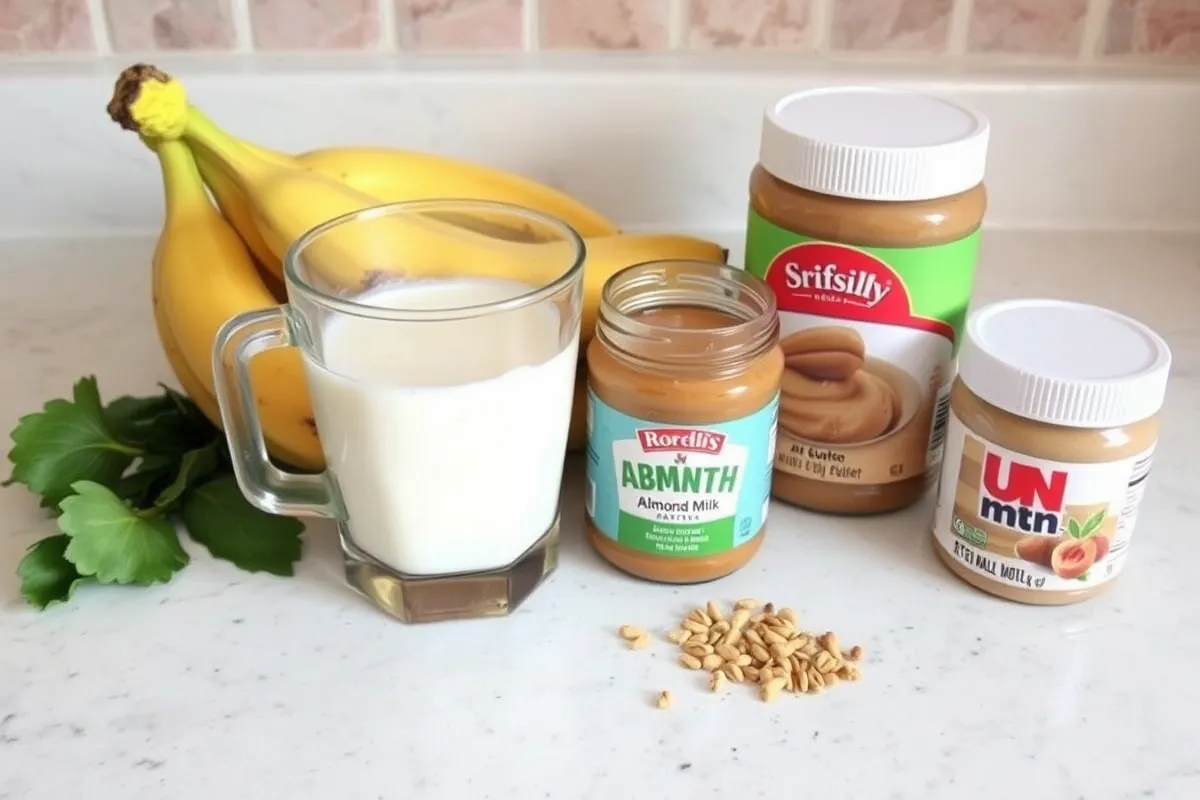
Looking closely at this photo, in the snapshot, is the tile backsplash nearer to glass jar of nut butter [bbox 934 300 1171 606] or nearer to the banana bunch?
the banana bunch

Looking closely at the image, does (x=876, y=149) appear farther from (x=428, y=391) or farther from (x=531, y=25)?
(x=531, y=25)

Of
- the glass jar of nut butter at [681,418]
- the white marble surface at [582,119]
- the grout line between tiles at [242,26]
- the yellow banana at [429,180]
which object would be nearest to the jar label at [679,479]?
the glass jar of nut butter at [681,418]

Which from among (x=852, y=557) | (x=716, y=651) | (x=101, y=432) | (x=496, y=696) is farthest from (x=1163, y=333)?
(x=101, y=432)

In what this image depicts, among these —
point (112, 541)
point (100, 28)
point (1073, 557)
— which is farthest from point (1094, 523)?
point (100, 28)

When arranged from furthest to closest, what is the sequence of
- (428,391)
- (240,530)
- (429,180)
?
(429,180) → (240,530) → (428,391)

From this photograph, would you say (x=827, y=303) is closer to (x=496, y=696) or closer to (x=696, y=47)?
(x=496, y=696)
